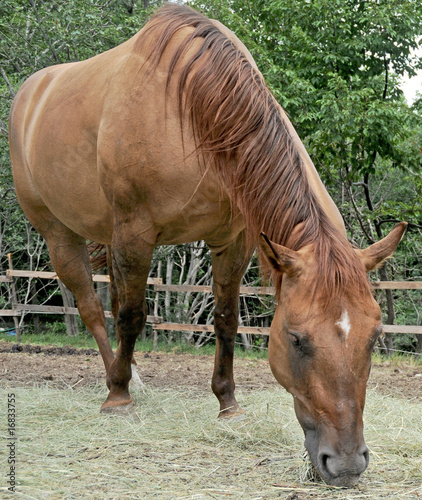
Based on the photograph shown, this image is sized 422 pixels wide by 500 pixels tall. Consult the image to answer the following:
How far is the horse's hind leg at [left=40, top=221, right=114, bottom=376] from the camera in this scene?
4.61m

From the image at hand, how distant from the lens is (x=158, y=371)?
6.23 m

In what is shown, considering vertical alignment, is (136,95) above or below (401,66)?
below

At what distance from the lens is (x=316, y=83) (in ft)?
29.0

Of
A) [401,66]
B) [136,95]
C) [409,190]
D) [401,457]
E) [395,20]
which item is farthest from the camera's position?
[409,190]

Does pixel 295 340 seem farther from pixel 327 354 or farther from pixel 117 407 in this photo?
pixel 117 407

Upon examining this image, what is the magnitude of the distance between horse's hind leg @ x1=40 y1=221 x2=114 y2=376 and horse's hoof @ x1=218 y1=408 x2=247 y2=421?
120cm

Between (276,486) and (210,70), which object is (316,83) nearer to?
(210,70)

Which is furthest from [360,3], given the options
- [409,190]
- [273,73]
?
[409,190]

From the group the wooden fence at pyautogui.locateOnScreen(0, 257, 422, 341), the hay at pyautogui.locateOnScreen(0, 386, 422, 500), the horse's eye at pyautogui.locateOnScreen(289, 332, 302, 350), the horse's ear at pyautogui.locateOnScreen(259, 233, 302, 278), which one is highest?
the horse's ear at pyautogui.locateOnScreen(259, 233, 302, 278)

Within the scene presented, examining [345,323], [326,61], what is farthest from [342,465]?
[326,61]

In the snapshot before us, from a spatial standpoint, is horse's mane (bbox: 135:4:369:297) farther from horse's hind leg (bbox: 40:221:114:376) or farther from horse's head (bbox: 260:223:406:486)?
horse's hind leg (bbox: 40:221:114:376)

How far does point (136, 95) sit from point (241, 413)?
2.10m

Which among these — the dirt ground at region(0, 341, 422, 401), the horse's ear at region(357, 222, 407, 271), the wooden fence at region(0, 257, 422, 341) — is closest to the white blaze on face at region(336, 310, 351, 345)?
the horse's ear at region(357, 222, 407, 271)

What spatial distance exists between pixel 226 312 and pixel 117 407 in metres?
0.95
